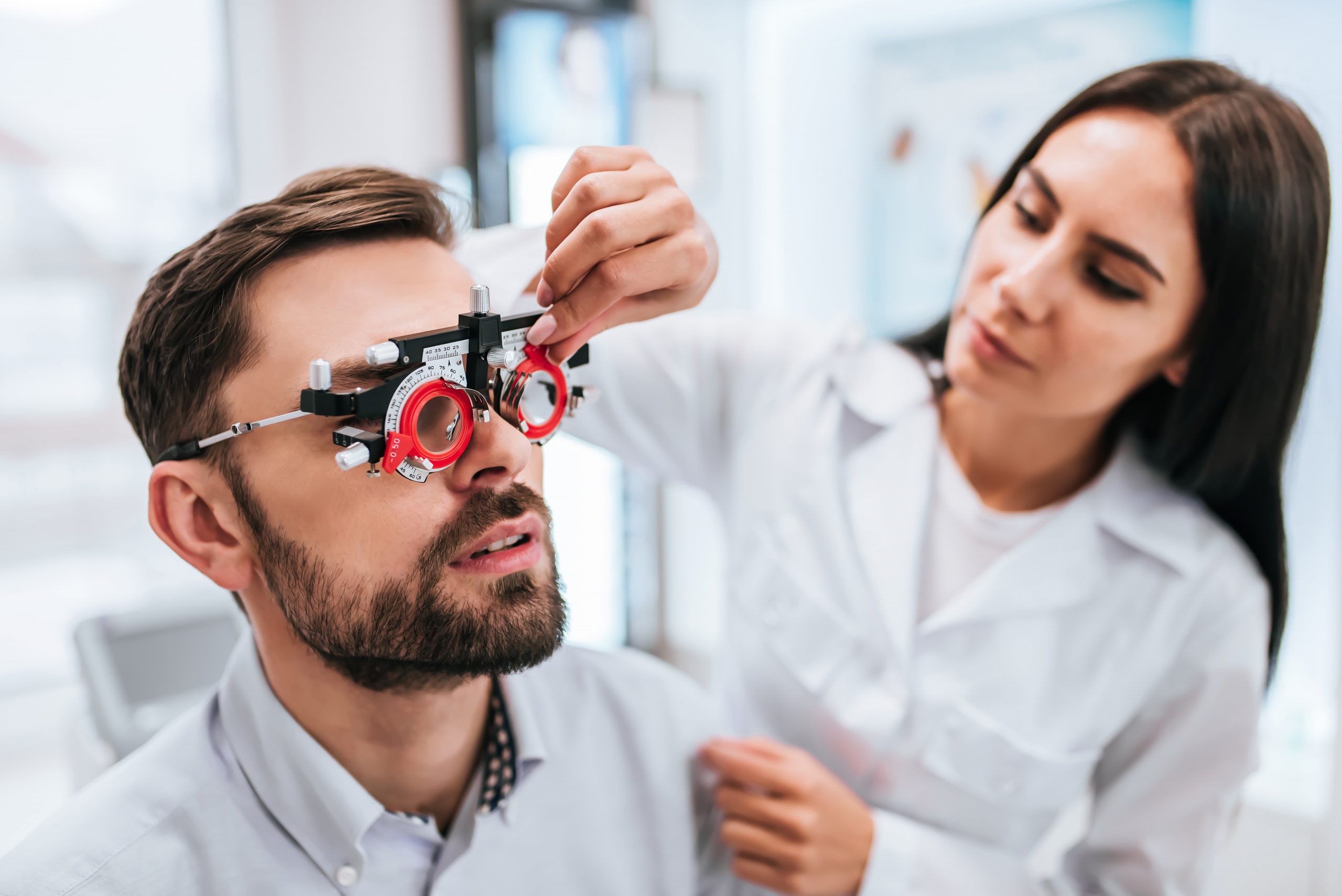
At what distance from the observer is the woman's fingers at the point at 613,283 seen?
0.80 metres

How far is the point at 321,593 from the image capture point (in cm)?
90

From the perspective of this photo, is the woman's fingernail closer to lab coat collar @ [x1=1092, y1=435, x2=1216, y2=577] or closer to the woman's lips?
the woman's lips

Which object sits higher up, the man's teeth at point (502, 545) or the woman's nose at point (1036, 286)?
the woman's nose at point (1036, 286)

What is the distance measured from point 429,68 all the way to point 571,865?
2.23 meters

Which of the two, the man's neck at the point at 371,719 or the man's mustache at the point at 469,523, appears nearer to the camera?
the man's mustache at the point at 469,523

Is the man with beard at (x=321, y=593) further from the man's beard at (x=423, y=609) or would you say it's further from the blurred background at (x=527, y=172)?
the blurred background at (x=527, y=172)

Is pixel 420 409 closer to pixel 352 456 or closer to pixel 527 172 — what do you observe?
pixel 352 456

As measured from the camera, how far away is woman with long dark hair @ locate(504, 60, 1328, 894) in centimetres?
111

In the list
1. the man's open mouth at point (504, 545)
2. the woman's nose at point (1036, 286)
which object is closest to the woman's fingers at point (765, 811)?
the man's open mouth at point (504, 545)

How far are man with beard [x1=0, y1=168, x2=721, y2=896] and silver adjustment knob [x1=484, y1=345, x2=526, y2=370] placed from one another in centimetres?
8

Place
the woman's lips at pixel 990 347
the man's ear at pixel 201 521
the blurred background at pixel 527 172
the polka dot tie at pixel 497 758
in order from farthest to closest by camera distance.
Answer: the blurred background at pixel 527 172
the woman's lips at pixel 990 347
the polka dot tie at pixel 497 758
the man's ear at pixel 201 521

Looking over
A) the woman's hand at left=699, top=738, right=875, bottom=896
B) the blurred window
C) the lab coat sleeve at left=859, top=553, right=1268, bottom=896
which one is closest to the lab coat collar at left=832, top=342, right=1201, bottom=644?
the lab coat sleeve at left=859, top=553, right=1268, bottom=896

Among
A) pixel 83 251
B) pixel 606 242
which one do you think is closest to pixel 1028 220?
pixel 606 242

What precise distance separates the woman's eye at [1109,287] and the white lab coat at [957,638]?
30 cm
